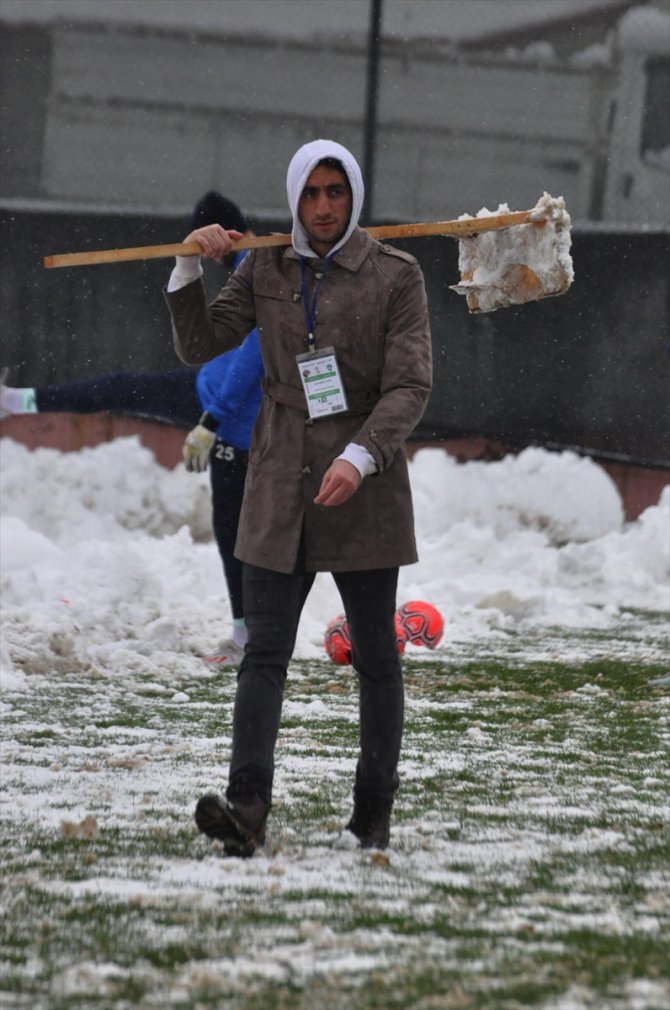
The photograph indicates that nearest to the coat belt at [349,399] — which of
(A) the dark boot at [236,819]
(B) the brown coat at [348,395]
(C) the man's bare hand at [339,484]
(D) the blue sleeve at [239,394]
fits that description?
(B) the brown coat at [348,395]

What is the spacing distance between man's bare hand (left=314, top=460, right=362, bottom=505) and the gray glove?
3589mm

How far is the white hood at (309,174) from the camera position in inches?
157

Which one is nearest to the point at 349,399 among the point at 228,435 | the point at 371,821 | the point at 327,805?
the point at 371,821

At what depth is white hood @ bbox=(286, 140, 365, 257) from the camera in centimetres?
399

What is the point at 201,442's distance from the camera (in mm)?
7516

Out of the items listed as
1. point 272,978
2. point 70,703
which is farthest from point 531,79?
point 272,978

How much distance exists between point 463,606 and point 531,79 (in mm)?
4628

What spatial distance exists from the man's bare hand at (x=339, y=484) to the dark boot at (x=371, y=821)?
715mm

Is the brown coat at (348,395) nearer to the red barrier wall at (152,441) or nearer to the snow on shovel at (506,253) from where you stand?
the snow on shovel at (506,253)

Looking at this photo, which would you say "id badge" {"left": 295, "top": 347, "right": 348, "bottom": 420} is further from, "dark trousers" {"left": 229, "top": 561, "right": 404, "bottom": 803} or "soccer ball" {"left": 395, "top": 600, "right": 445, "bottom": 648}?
"soccer ball" {"left": 395, "top": 600, "right": 445, "bottom": 648}

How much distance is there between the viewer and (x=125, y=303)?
11.8 meters

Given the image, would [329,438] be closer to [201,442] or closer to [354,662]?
[354,662]

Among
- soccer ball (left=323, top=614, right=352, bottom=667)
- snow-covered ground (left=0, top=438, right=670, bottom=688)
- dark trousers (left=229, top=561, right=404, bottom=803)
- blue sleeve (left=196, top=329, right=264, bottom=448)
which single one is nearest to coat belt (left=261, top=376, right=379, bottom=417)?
dark trousers (left=229, top=561, right=404, bottom=803)

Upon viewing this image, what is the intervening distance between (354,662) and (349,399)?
25.0 inches
